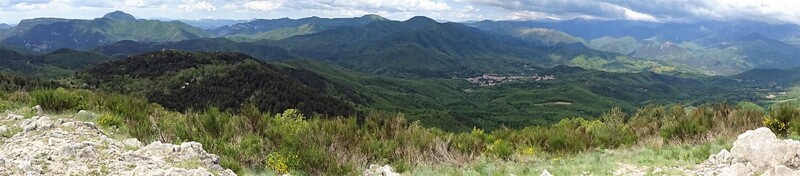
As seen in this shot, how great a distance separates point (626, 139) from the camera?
13.4 meters

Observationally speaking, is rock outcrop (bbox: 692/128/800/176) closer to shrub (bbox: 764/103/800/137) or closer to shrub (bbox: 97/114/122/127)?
shrub (bbox: 764/103/800/137)

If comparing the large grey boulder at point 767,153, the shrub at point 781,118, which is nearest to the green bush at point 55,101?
the large grey boulder at point 767,153

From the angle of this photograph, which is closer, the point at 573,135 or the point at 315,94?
the point at 573,135

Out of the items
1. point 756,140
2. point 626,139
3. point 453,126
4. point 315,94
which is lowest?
point 453,126

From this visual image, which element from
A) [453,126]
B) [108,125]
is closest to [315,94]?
[453,126]

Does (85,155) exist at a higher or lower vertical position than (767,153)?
lower

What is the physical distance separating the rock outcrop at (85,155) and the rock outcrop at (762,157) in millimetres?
8228

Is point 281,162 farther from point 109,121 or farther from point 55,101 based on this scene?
point 55,101

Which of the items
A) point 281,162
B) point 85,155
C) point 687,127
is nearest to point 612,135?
point 687,127

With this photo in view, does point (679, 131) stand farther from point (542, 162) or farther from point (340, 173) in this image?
point (340, 173)

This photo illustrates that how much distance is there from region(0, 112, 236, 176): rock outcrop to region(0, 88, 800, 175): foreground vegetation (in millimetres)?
916

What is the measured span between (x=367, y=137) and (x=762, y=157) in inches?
320

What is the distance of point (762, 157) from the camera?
24.6ft

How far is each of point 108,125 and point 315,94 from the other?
12919cm
